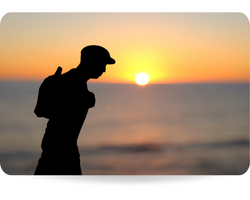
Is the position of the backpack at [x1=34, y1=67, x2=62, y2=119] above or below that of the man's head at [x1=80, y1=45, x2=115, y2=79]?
below

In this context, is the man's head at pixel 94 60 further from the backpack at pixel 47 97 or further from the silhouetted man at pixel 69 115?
the backpack at pixel 47 97

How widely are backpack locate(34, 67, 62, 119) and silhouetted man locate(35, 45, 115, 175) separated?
2 centimetres

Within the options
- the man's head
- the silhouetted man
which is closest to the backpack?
the silhouetted man

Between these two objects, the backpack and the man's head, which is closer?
the backpack

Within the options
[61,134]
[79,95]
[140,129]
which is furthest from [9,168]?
[140,129]

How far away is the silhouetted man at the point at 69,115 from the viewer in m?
4.00

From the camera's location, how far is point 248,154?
531 centimetres

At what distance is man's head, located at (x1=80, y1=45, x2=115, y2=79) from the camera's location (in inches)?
159

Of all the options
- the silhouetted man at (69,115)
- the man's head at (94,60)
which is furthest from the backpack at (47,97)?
the man's head at (94,60)

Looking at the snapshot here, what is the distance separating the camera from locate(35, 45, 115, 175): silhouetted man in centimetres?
400

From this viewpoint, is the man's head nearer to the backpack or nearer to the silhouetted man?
the silhouetted man

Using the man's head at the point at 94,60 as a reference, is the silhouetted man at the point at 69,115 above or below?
below

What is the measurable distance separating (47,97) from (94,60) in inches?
25.2

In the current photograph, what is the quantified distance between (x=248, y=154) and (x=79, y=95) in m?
2.70
